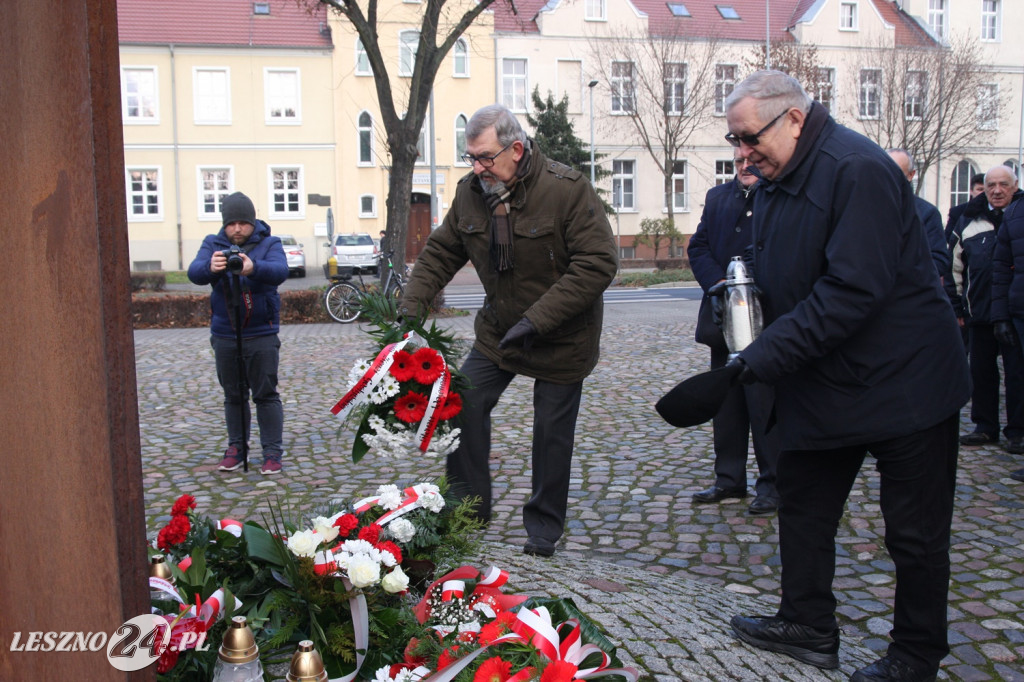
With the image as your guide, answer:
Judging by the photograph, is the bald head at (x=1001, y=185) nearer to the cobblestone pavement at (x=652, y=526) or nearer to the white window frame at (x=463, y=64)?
the cobblestone pavement at (x=652, y=526)

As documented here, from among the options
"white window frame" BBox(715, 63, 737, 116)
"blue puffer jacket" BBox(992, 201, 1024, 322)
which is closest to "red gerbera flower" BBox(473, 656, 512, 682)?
"blue puffer jacket" BBox(992, 201, 1024, 322)

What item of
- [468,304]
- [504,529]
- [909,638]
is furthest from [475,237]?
[468,304]

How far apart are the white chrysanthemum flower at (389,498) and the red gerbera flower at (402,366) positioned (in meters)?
0.50

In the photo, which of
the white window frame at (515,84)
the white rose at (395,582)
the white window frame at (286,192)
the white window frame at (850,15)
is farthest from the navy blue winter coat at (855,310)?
the white window frame at (850,15)

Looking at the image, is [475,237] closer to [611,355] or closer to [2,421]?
[2,421]

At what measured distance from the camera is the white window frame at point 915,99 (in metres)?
39.2

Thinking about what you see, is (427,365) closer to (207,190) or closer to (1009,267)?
(1009,267)

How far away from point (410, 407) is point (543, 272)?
3.61ft

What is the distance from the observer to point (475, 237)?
4.57 metres

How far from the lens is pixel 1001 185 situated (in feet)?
21.8

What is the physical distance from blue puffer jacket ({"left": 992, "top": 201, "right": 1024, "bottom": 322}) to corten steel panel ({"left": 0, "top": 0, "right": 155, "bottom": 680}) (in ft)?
19.8

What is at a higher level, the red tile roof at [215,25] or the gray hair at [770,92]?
the red tile roof at [215,25]

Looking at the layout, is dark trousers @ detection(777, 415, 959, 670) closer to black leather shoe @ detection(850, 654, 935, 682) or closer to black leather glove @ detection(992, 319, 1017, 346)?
black leather shoe @ detection(850, 654, 935, 682)

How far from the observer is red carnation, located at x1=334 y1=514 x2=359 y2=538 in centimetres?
304
